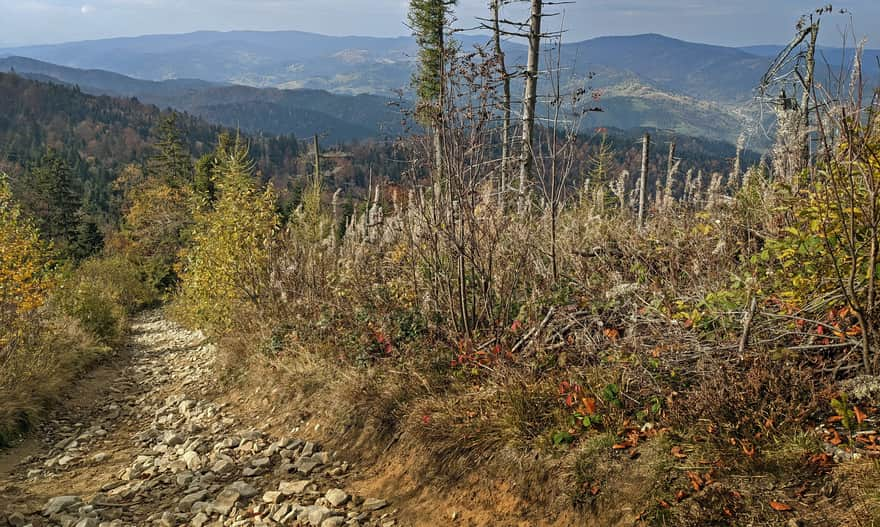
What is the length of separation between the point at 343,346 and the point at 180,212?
3127cm

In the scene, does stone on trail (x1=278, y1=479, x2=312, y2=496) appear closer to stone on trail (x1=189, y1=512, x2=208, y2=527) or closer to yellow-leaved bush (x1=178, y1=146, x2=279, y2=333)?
stone on trail (x1=189, y1=512, x2=208, y2=527)

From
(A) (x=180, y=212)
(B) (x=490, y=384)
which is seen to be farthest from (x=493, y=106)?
(A) (x=180, y=212)

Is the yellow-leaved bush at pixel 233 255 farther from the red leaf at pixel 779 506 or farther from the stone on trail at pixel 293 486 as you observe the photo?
the red leaf at pixel 779 506

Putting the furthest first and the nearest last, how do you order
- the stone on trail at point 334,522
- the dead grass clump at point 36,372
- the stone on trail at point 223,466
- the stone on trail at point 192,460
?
1. the dead grass clump at point 36,372
2. the stone on trail at point 192,460
3. the stone on trail at point 223,466
4. the stone on trail at point 334,522

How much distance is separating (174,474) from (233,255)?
17.3ft

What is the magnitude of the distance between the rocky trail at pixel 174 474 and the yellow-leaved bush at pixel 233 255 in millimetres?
1624

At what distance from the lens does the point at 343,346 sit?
6320mm

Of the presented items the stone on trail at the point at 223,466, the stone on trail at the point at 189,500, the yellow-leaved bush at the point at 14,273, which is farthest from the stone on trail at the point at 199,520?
the yellow-leaved bush at the point at 14,273

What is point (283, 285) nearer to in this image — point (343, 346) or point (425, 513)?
point (343, 346)

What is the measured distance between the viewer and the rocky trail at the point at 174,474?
4.20m

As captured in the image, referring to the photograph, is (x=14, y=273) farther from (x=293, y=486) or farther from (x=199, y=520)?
(x=293, y=486)

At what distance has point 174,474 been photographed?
523cm

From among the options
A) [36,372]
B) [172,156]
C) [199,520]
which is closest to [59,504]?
[199,520]

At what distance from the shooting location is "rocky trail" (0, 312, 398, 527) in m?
4.20
